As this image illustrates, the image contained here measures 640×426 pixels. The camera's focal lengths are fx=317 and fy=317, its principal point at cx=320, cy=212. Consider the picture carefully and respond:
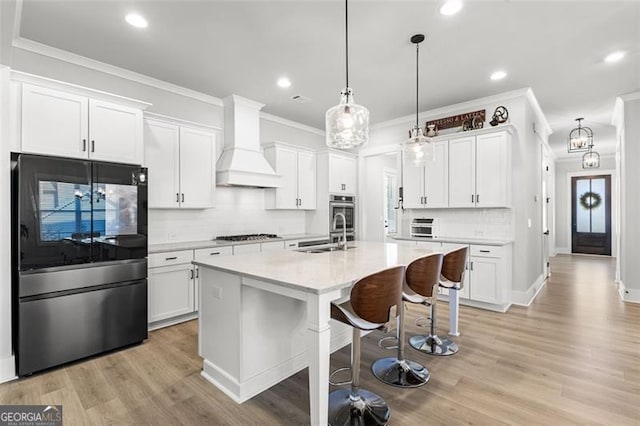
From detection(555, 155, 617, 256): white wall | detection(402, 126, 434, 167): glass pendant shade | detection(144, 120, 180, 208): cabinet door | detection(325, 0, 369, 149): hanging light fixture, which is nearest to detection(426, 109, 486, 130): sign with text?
detection(402, 126, 434, 167): glass pendant shade

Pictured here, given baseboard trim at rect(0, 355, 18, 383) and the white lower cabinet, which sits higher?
the white lower cabinet

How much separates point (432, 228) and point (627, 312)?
8.32 feet

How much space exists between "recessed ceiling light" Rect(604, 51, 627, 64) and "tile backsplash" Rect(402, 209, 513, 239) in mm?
1962

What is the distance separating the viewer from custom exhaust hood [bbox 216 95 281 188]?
14.3 feet

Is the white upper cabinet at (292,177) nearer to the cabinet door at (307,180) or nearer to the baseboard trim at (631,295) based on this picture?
the cabinet door at (307,180)

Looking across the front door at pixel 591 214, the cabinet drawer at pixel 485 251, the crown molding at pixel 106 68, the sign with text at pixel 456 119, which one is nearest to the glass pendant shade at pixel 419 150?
the cabinet drawer at pixel 485 251

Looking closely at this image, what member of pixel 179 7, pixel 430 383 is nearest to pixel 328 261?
pixel 430 383

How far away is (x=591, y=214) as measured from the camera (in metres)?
9.08

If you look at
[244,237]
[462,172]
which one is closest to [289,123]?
[244,237]

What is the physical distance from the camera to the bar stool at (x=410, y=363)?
7.61ft

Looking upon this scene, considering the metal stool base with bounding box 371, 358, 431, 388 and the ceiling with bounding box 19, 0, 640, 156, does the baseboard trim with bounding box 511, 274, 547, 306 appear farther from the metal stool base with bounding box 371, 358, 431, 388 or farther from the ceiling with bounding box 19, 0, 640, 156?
the ceiling with bounding box 19, 0, 640, 156

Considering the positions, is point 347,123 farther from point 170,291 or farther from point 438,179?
point 438,179

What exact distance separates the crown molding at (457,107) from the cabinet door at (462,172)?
0.65m

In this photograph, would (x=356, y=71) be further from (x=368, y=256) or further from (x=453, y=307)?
(x=453, y=307)
